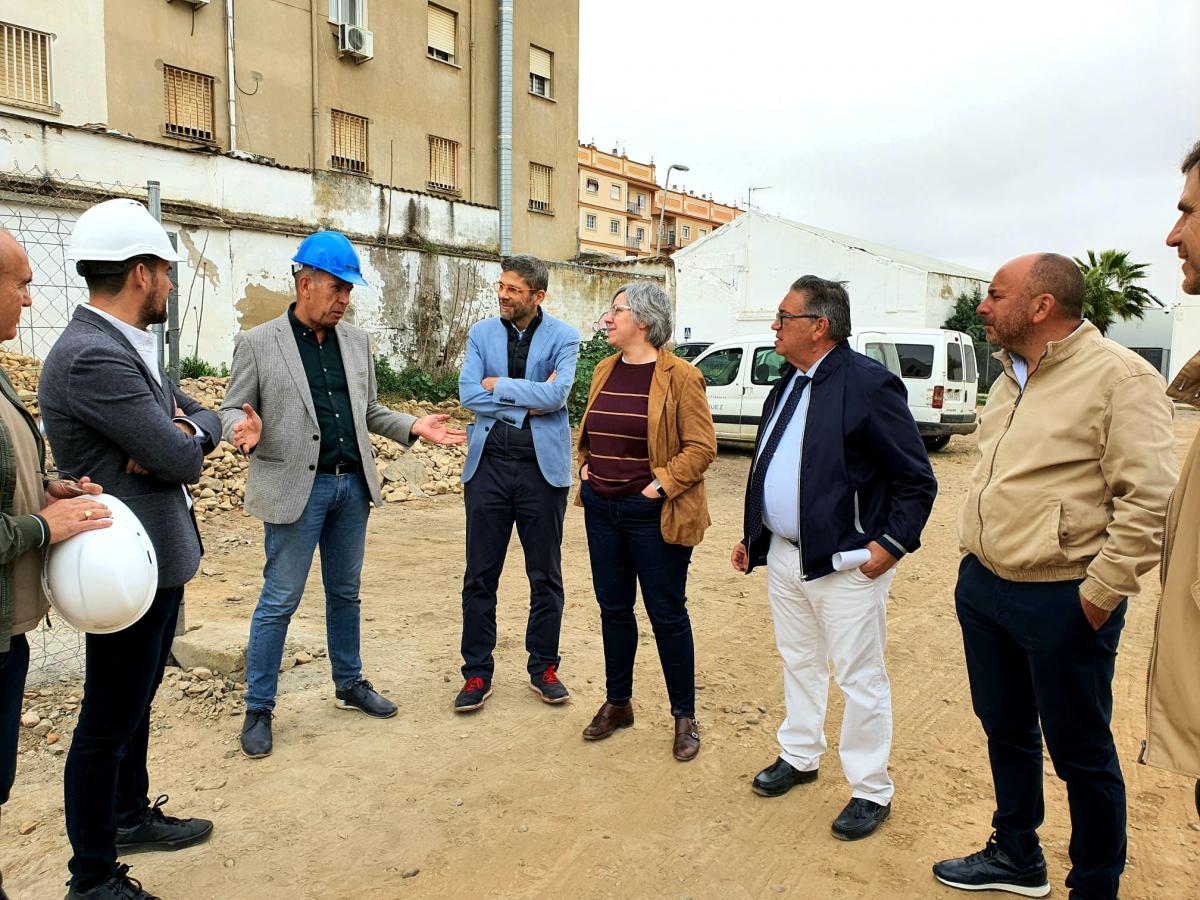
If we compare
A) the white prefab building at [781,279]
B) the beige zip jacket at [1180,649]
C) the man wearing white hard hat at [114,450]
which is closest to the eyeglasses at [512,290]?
the man wearing white hard hat at [114,450]

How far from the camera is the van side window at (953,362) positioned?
47.4 feet

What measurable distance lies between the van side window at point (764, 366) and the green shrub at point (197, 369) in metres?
8.14

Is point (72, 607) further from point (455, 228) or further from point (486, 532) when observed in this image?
point (455, 228)

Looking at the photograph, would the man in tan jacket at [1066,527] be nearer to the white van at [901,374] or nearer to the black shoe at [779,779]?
the black shoe at [779,779]

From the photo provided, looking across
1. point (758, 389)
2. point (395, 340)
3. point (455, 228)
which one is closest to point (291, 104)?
point (455, 228)

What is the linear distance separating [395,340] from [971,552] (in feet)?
47.3

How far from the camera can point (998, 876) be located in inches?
113

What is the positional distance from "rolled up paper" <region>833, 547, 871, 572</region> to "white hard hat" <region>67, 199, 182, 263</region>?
2.52m

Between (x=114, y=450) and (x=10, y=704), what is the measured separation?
0.81 meters

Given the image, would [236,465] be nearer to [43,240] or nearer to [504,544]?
[43,240]

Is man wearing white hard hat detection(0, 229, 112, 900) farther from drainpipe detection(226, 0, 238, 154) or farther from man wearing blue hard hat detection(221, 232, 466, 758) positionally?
drainpipe detection(226, 0, 238, 154)

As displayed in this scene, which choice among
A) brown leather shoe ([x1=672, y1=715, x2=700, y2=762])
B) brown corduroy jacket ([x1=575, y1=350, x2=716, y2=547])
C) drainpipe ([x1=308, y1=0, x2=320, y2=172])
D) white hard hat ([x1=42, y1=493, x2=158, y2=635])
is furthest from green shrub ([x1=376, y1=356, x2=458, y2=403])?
white hard hat ([x1=42, y1=493, x2=158, y2=635])

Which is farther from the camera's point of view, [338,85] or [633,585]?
[338,85]

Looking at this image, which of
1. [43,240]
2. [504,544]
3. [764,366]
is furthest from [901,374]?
[43,240]
